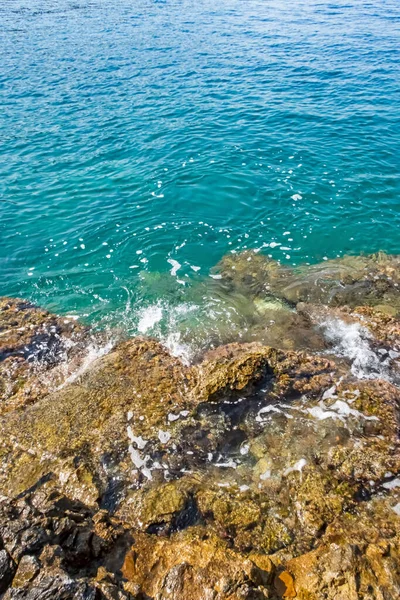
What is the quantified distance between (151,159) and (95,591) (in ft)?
66.2

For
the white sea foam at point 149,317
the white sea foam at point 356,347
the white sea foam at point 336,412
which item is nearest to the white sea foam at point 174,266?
the white sea foam at point 149,317

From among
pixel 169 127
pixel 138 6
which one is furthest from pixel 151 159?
pixel 138 6

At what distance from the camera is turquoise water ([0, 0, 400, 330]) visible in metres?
15.3

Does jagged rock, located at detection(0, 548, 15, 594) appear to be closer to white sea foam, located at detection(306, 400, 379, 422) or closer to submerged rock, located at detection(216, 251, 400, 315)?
white sea foam, located at detection(306, 400, 379, 422)

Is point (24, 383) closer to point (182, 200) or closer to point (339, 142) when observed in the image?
point (182, 200)

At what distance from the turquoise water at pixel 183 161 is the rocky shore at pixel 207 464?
3836mm

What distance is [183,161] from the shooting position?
20781mm

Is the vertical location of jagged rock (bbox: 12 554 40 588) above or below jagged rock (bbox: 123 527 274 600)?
above

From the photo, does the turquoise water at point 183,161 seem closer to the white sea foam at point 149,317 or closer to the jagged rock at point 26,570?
the white sea foam at point 149,317

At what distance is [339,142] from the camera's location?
21.2 m

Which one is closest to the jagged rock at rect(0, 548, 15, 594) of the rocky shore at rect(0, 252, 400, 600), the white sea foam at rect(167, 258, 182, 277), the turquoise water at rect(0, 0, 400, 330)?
the rocky shore at rect(0, 252, 400, 600)

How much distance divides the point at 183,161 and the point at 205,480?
17783 mm

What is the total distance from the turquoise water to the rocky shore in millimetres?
3836

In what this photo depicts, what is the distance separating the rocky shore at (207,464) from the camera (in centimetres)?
522
